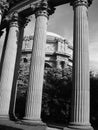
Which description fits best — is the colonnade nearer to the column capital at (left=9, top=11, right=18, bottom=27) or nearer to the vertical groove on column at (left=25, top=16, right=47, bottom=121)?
the vertical groove on column at (left=25, top=16, right=47, bottom=121)

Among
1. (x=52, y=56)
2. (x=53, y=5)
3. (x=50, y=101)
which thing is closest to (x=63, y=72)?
(x=50, y=101)

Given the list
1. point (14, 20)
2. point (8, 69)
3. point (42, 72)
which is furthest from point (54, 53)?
point (42, 72)

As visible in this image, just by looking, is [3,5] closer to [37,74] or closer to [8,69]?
[8,69]

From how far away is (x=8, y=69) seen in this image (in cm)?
3703

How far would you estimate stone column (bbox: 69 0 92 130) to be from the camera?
2381 centimetres

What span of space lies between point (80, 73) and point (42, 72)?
7.99 meters

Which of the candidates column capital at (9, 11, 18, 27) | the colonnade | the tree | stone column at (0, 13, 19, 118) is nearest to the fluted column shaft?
the colonnade

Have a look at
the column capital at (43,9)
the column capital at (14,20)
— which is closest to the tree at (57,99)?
the column capital at (14,20)

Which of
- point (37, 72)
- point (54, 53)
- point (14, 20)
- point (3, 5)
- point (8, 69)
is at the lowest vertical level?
point (37, 72)

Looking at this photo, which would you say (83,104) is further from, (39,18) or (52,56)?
(52,56)

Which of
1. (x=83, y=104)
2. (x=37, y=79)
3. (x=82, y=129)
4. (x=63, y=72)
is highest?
(x=63, y=72)

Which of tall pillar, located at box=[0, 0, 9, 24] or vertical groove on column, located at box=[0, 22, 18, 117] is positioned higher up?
tall pillar, located at box=[0, 0, 9, 24]

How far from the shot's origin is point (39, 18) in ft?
110

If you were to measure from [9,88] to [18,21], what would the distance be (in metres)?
16.4
